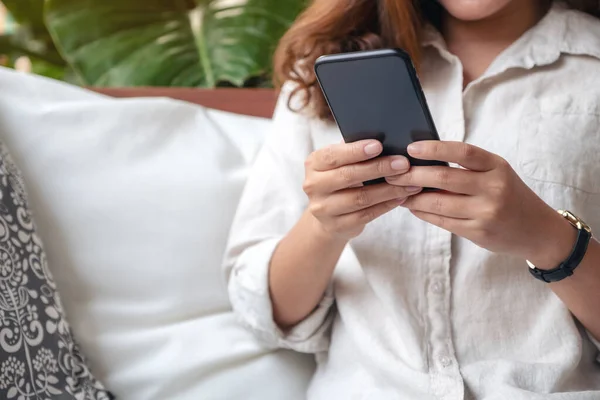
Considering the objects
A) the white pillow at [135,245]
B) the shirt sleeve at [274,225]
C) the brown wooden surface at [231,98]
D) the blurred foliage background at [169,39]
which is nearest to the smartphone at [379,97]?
the shirt sleeve at [274,225]

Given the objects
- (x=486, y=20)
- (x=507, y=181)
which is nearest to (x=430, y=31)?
(x=486, y=20)

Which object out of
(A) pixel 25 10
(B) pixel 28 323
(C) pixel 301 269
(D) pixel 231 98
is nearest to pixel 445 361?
(C) pixel 301 269

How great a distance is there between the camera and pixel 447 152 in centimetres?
53

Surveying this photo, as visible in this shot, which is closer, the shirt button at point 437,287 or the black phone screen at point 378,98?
the black phone screen at point 378,98

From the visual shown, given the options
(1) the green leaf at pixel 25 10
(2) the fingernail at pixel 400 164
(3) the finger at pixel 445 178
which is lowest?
(1) the green leaf at pixel 25 10

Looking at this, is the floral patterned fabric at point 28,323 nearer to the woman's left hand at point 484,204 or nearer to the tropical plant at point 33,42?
the woman's left hand at point 484,204

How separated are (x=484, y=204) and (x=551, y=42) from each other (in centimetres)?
27

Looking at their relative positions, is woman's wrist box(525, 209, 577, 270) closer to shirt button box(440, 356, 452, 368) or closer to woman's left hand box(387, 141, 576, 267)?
woman's left hand box(387, 141, 576, 267)

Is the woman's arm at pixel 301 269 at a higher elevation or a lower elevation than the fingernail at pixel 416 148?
lower

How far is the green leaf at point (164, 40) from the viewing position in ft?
3.78

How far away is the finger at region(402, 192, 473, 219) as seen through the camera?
565 mm

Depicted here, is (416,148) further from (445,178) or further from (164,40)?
(164,40)

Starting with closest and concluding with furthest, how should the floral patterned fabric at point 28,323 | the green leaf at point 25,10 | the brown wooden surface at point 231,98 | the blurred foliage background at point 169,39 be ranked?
the floral patterned fabric at point 28,323, the brown wooden surface at point 231,98, the blurred foliage background at point 169,39, the green leaf at point 25,10

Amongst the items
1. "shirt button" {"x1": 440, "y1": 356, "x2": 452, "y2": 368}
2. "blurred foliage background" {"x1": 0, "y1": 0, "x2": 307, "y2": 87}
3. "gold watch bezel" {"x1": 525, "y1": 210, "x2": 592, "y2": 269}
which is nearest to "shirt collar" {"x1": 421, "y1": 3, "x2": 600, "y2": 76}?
"gold watch bezel" {"x1": 525, "y1": 210, "x2": 592, "y2": 269}
